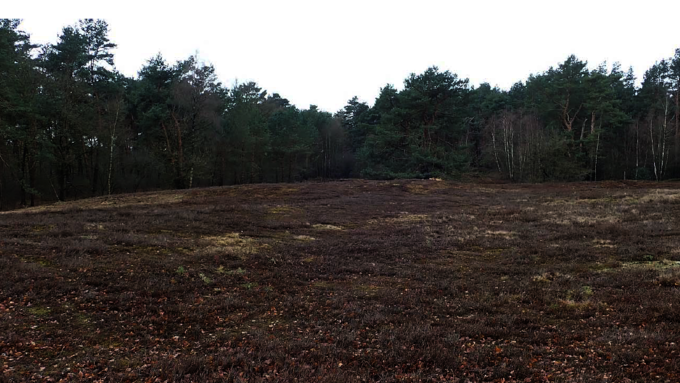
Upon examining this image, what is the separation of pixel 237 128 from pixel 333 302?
50878 mm

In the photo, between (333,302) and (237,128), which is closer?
(333,302)

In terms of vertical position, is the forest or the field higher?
the forest

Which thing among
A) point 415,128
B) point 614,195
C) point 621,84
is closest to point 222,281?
point 614,195

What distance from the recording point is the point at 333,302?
9531 millimetres

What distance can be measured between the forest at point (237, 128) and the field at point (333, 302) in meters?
27.4

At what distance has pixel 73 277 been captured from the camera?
9703 mm

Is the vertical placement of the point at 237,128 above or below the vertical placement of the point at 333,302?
above

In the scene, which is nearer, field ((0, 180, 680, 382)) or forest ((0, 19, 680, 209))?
field ((0, 180, 680, 382))

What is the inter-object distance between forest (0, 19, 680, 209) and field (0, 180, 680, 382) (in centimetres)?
2741

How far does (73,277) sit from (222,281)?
3.62 metres

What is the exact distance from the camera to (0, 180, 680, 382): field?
19.6 feet

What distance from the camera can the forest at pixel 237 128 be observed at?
133ft

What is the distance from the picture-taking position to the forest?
40656 millimetres

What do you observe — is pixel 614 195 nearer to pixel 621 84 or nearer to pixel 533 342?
pixel 533 342
